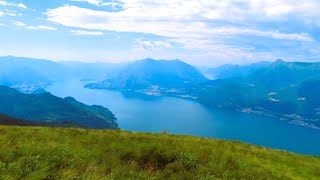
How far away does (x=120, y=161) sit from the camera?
11109mm

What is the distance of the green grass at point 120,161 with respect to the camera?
9.48 meters

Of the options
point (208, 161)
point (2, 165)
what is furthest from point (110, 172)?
point (208, 161)

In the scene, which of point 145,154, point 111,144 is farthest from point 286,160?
point 111,144

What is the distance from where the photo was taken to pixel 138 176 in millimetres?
9742

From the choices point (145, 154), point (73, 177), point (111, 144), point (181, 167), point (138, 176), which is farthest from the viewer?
point (111, 144)

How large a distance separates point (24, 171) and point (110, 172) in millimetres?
2568

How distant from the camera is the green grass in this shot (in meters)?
9.48

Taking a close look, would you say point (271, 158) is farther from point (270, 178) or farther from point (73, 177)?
point (73, 177)

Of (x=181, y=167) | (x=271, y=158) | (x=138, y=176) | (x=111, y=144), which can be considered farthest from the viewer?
(x=271, y=158)

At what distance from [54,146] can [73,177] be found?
131 inches

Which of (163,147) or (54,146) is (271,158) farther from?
(54,146)

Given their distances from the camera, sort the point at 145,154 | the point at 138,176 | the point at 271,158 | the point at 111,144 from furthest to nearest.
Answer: the point at 271,158, the point at 111,144, the point at 145,154, the point at 138,176

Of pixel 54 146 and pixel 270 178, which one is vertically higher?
pixel 54 146

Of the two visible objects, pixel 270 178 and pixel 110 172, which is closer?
pixel 110 172
